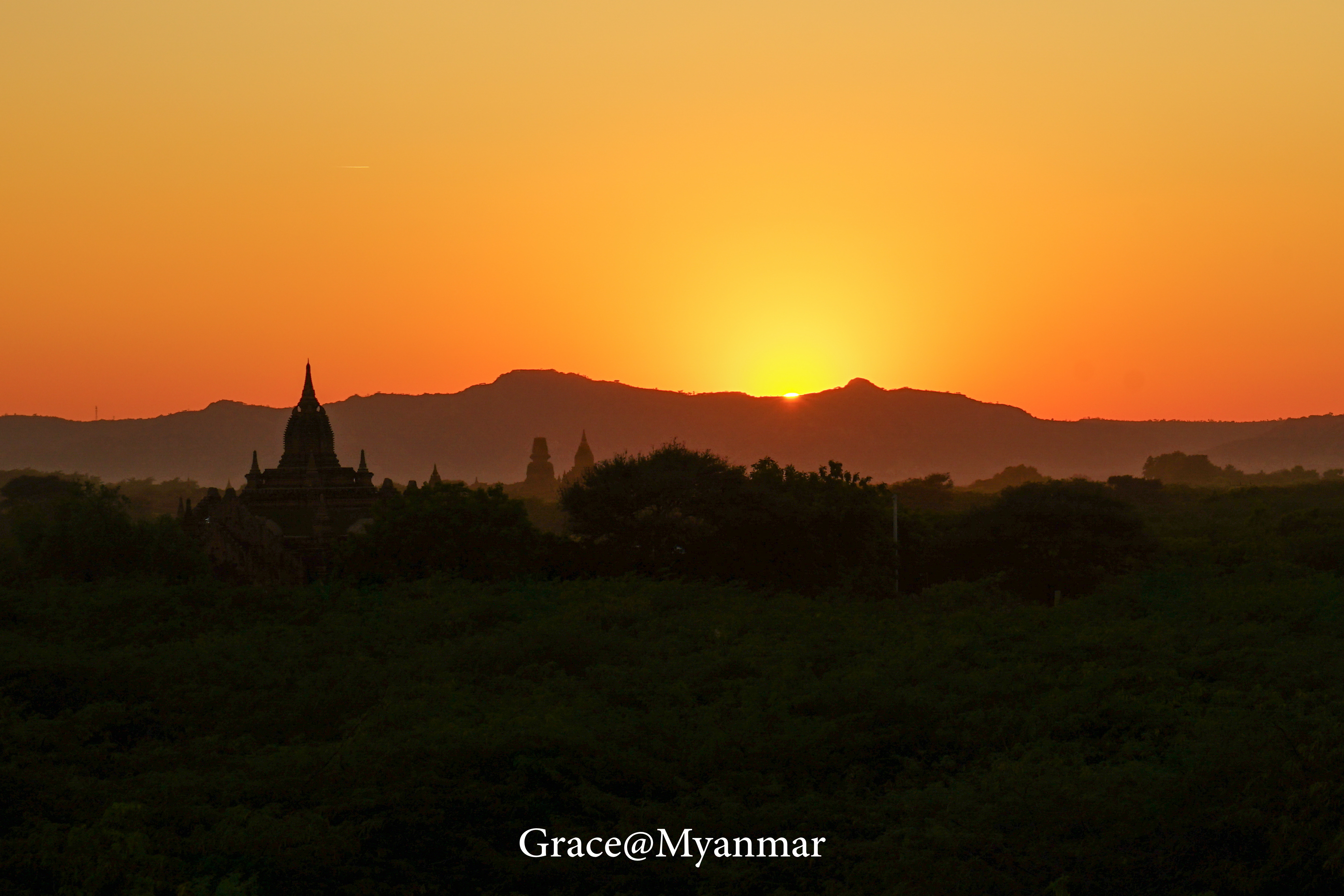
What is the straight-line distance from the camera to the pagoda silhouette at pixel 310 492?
185 feet

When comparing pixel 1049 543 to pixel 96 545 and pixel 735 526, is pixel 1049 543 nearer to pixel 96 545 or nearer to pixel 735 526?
pixel 735 526

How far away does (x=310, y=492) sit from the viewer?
58750mm

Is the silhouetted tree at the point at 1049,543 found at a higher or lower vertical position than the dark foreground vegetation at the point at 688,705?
higher

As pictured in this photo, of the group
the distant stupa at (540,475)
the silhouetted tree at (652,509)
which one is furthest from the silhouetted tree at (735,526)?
the distant stupa at (540,475)

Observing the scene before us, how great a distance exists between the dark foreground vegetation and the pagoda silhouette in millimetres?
9512

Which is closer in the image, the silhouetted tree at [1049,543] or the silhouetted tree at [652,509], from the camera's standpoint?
the silhouetted tree at [652,509]

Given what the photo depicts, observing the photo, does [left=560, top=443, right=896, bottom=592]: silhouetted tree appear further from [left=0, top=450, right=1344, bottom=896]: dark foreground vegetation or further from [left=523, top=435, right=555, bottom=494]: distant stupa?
[left=523, top=435, right=555, bottom=494]: distant stupa

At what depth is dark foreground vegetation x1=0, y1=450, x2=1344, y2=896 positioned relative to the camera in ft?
52.3

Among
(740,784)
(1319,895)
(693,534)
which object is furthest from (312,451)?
(1319,895)

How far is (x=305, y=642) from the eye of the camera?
107 ft

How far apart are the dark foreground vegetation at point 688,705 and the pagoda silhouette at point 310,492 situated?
Result: 9.51 metres

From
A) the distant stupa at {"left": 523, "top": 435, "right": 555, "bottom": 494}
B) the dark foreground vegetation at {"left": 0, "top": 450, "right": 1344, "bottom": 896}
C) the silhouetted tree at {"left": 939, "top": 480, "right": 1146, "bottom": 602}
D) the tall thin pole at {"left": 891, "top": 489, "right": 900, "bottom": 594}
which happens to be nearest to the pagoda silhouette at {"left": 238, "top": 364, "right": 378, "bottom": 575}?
the dark foreground vegetation at {"left": 0, "top": 450, "right": 1344, "bottom": 896}

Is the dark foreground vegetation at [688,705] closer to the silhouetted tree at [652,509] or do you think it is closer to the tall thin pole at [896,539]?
the silhouetted tree at [652,509]

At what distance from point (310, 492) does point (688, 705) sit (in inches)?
1478
